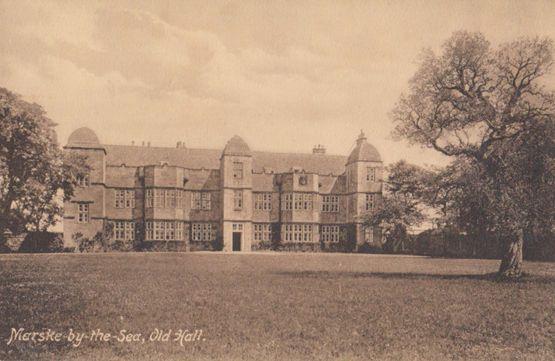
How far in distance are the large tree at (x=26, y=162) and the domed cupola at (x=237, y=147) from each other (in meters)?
14.7

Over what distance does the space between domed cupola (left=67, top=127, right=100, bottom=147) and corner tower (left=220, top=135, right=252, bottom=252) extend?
980 cm

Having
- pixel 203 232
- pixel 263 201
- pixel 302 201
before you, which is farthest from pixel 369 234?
pixel 203 232

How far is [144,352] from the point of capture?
6789 millimetres

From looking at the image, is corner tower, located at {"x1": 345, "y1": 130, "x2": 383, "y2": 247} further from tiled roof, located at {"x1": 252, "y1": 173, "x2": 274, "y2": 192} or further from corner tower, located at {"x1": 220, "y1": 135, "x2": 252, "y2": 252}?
corner tower, located at {"x1": 220, "y1": 135, "x2": 252, "y2": 252}

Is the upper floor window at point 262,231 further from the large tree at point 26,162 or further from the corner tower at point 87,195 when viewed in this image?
the large tree at point 26,162

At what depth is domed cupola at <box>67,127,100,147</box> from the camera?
3575cm

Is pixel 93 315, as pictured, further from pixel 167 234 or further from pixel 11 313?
pixel 167 234

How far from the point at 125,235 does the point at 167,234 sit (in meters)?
3.32

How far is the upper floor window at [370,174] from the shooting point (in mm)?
→ 40503

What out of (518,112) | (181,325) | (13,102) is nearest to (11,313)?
(181,325)

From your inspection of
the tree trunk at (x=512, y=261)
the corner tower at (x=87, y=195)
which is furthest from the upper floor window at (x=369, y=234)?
the tree trunk at (x=512, y=261)

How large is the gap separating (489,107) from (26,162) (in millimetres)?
19658

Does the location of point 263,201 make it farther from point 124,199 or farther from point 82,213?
point 82,213

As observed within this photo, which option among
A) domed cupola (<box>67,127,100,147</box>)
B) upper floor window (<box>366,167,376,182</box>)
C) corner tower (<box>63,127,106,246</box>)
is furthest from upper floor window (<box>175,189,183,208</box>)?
upper floor window (<box>366,167,376,182</box>)
